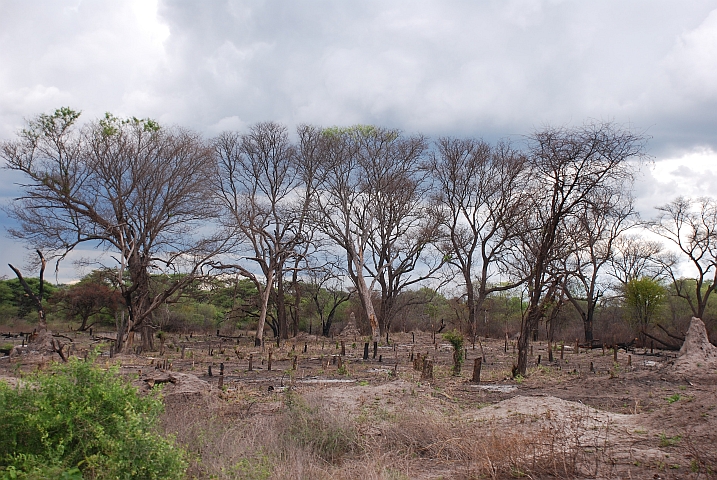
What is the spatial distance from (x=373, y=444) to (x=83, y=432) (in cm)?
413

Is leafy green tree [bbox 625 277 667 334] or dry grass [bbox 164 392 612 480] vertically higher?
leafy green tree [bbox 625 277 667 334]

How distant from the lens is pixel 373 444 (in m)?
7.98

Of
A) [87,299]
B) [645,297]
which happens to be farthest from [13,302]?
[645,297]

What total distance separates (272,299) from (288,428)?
30.9 m

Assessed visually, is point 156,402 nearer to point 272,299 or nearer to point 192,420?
point 192,420

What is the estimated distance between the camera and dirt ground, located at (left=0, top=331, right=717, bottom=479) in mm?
6766

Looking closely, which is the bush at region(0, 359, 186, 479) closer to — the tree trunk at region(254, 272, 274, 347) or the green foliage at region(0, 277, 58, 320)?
the tree trunk at region(254, 272, 274, 347)

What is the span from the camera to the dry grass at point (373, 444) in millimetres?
6262

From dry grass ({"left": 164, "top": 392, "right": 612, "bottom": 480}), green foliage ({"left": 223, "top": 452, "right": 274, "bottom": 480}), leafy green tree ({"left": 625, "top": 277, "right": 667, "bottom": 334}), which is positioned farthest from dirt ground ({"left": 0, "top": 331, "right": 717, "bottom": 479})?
leafy green tree ({"left": 625, "top": 277, "right": 667, "bottom": 334})

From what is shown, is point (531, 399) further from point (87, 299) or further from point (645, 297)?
point (87, 299)

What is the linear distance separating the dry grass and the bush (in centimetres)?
103

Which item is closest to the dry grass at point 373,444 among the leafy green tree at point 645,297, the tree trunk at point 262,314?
the tree trunk at point 262,314

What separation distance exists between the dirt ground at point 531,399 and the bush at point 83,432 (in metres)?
0.80

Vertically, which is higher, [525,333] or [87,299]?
[87,299]
